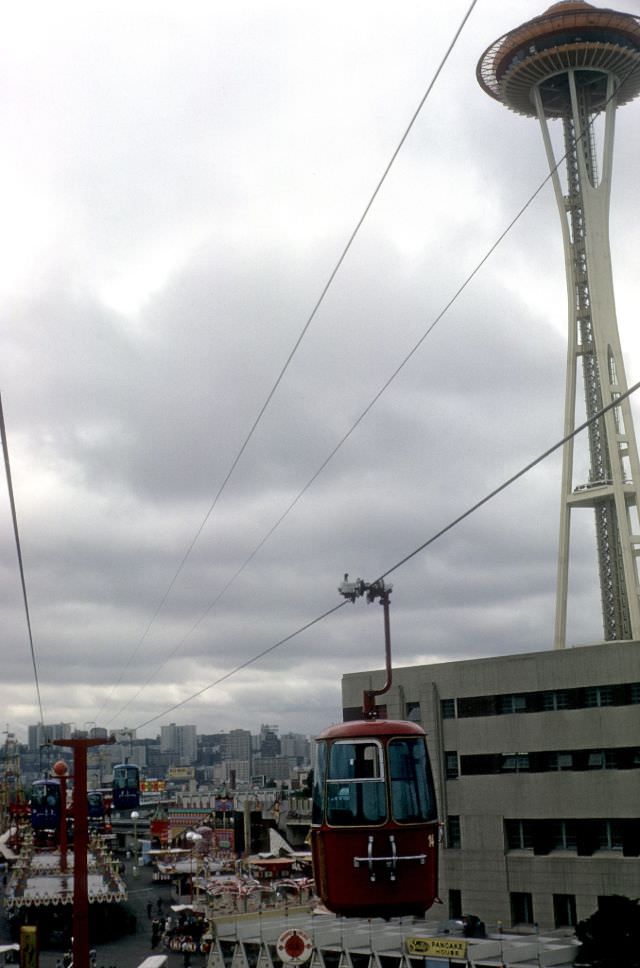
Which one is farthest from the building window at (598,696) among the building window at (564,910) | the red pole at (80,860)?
the red pole at (80,860)

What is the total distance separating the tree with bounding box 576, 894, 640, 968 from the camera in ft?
101

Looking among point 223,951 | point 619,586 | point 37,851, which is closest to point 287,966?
point 223,951

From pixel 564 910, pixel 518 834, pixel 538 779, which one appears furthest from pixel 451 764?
pixel 564 910

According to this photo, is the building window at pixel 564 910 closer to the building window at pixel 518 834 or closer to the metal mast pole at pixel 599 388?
the building window at pixel 518 834

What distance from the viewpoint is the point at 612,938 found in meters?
31.3

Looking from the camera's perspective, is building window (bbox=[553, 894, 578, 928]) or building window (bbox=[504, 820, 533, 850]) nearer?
building window (bbox=[553, 894, 578, 928])

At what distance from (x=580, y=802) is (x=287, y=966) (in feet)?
48.2

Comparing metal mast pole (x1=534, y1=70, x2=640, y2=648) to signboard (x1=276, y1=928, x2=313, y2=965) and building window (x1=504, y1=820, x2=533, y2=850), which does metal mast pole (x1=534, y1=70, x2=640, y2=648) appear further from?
signboard (x1=276, y1=928, x2=313, y2=965)

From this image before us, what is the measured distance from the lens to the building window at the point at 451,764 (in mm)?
48156

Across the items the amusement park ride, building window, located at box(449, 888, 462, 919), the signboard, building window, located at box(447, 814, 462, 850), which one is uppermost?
the amusement park ride

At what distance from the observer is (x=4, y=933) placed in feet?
183

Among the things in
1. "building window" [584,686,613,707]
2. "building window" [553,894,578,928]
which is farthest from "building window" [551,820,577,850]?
"building window" [584,686,613,707]

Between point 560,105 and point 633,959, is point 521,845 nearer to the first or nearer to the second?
point 633,959

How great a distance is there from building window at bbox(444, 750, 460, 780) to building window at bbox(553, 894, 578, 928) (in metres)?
7.22
